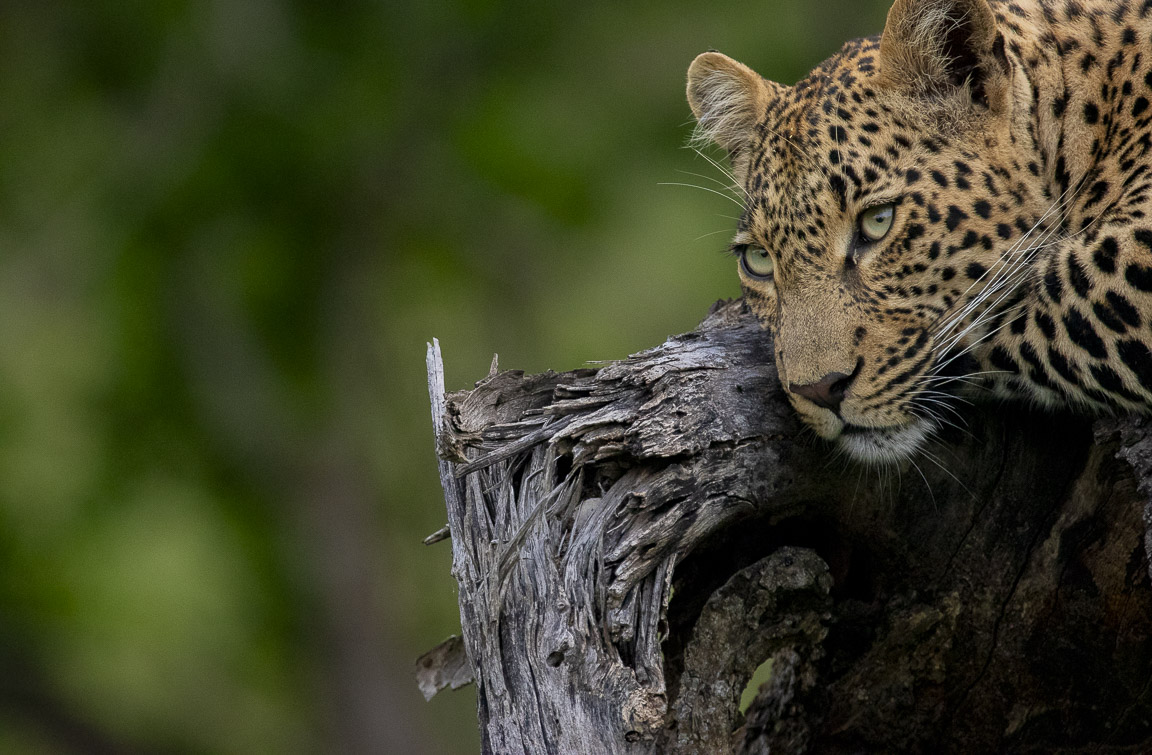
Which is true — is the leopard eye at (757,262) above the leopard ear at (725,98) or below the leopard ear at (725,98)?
below

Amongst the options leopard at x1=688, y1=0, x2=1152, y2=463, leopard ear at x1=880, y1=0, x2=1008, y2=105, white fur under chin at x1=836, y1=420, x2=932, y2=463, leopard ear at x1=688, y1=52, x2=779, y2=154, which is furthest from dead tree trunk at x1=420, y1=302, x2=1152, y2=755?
leopard ear at x1=688, y1=52, x2=779, y2=154

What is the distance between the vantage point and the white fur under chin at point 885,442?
4.70 meters

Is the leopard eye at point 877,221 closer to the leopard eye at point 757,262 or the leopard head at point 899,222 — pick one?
the leopard head at point 899,222

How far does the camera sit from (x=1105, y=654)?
453cm

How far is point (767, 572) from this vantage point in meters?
4.47

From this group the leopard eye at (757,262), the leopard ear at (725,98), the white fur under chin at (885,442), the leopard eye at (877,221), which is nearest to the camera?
the white fur under chin at (885,442)

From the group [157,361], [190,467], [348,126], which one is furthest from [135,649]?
[348,126]

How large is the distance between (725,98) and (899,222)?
4.98ft

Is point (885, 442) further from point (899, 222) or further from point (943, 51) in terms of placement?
point (943, 51)

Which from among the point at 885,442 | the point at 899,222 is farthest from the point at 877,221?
the point at 885,442

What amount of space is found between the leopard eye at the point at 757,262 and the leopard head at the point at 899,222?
0.12 metres

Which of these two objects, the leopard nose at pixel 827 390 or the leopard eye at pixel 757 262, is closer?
the leopard nose at pixel 827 390

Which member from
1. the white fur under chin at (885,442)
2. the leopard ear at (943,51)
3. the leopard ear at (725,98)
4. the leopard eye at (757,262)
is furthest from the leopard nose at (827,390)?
the leopard ear at (725,98)

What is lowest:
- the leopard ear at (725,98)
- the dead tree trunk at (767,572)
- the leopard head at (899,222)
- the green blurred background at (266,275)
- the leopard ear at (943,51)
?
the dead tree trunk at (767,572)
